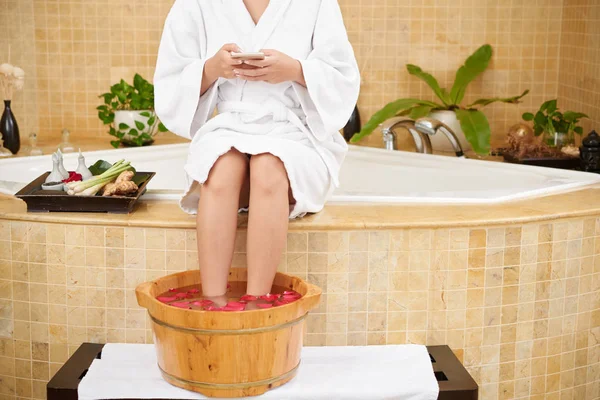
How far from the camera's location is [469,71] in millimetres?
4031

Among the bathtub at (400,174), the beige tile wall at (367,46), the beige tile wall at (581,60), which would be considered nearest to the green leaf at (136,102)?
the bathtub at (400,174)

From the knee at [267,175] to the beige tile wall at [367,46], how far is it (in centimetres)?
204

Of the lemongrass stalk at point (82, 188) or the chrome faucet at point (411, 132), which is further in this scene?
the chrome faucet at point (411, 132)

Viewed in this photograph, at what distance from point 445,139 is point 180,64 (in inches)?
66.1

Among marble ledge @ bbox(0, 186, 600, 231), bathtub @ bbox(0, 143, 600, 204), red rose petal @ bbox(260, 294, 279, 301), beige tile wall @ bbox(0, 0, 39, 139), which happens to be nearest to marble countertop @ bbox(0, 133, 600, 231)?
marble ledge @ bbox(0, 186, 600, 231)

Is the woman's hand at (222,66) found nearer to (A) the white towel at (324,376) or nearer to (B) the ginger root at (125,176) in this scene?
(B) the ginger root at (125,176)

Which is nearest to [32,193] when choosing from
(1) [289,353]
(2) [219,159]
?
(2) [219,159]

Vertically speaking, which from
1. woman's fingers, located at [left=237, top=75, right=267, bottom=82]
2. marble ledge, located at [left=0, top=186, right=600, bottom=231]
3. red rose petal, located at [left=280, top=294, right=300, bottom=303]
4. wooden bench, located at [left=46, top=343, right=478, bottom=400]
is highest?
woman's fingers, located at [left=237, top=75, right=267, bottom=82]

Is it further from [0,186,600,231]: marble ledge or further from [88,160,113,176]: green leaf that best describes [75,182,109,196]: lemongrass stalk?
[88,160,113,176]: green leaf

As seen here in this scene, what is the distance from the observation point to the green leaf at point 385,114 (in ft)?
12.5

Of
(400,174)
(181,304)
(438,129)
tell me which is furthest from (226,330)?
(438,129)

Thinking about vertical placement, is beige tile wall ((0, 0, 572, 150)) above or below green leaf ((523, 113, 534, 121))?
above

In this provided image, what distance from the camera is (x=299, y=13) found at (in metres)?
2.32

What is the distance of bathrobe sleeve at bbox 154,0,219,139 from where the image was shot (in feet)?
7.69
